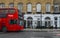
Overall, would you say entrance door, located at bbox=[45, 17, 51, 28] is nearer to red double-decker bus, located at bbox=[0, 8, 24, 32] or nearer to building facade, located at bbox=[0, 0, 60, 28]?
building facade, located at bbox=[0, 0, 60, 28]

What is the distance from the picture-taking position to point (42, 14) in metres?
57.9

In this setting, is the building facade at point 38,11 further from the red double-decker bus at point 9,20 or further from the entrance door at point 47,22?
the red double-decker bus at point 9,20

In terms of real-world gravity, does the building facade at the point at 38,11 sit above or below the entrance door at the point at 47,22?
above

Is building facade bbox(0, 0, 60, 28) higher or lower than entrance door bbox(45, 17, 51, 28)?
higher

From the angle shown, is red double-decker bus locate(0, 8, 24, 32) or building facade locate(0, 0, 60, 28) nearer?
red double-decker bus locate(0, 8, 24, 32)

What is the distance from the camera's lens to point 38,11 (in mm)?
58312

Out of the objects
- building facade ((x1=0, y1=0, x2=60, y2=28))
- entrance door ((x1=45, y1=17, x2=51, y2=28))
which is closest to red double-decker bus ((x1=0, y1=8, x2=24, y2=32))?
building facade ((x1=0, y1=0, x2=60, y2=28))

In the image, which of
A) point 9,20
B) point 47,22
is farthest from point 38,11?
point 9,20

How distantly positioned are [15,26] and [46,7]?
19398 mm

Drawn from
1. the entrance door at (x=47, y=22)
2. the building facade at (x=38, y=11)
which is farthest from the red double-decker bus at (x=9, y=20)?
the entrance door at (x=47, y=22)

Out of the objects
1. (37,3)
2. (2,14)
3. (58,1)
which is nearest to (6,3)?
(37,3)

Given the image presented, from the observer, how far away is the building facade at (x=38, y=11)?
57656 millimetres

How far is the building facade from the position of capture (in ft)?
189

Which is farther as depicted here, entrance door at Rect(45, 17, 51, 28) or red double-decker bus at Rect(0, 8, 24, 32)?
entrance door at Rect(45, 17, 51, 28)
